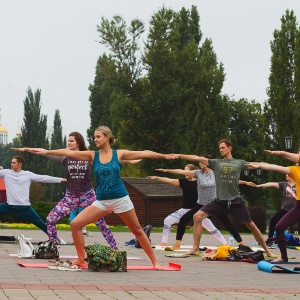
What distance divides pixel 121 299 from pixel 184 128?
63.2 m

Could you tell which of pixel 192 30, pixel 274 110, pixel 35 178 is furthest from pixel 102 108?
pixel 35 178

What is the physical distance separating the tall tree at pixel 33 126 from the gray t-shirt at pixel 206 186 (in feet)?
262

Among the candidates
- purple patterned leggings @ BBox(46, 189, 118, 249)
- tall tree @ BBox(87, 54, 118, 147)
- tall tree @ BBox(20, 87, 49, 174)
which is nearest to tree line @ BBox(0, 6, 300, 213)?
tall tree @ BBox(87, 54, 118, 147)

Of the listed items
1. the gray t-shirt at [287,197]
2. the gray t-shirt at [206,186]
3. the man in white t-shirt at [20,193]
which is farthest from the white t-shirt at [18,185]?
the gray t-shirt at [287,197]

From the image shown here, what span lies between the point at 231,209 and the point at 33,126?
8291 centimetres

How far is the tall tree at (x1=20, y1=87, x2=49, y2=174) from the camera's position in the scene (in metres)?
98.1

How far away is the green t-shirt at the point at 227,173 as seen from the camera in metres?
16.1

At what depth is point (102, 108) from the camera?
86875 mm

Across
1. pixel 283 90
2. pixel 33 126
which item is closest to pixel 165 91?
pixel 283 90

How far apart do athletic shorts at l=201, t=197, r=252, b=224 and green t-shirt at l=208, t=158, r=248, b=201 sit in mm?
99

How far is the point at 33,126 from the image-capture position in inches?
3866

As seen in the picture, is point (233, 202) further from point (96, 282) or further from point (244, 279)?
point (96, 282)

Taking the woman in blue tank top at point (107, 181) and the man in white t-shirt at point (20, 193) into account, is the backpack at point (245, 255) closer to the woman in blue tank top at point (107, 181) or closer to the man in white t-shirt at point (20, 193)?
the woman in blue tank top at point (107, 181)

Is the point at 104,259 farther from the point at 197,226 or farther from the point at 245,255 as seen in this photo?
the point at 197,226
